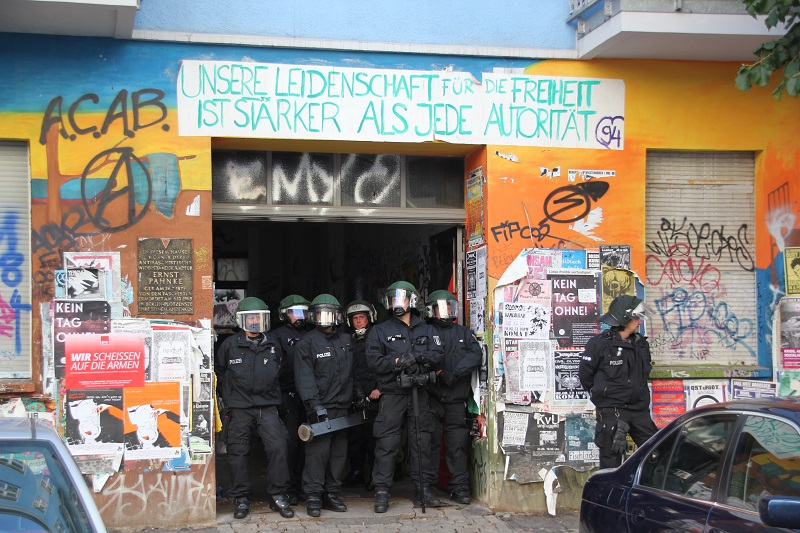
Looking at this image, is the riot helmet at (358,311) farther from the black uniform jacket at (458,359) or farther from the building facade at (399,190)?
the building facade at (399,190)

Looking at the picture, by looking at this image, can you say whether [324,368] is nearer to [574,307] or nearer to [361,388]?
[361,388]

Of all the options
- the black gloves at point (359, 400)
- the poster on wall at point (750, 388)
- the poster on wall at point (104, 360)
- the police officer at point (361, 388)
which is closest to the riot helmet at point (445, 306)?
the police officer at point (361, 388)

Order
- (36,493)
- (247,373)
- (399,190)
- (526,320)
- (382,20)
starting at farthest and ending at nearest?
(399,190)
(526,320)
(382,20)
(247,373)
(36,493)

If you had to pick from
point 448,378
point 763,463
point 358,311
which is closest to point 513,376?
point 448,378

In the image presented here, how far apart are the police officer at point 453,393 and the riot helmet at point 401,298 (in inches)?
9.9

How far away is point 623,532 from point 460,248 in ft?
16.4

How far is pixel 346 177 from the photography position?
31.2 feet

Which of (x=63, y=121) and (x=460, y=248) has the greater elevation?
(x=63, y=121)

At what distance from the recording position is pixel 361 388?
955 cm

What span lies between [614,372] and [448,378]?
5.44ft

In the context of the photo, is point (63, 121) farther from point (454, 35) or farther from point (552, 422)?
point (552, 422)

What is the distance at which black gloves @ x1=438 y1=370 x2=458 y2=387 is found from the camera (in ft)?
29.6

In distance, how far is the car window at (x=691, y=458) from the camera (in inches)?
192

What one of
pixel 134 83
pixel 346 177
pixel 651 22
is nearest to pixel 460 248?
pixel 346 177
